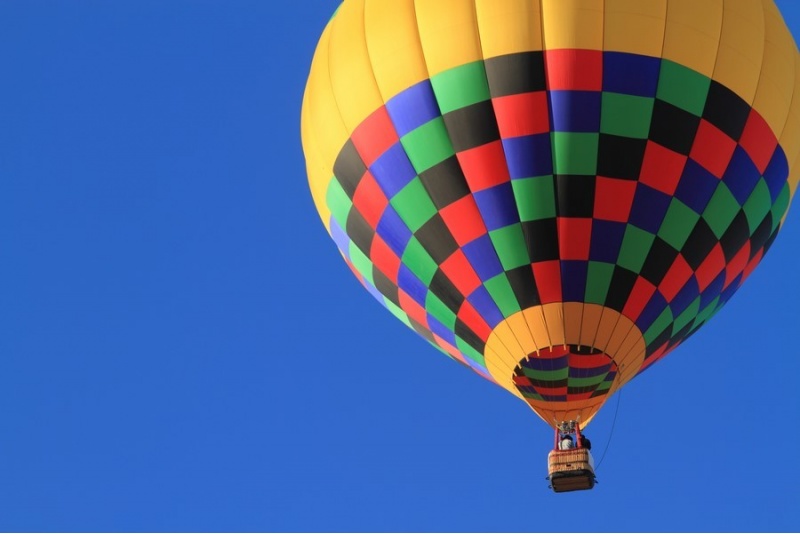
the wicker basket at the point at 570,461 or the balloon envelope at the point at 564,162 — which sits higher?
the balloon envelope at the point at 564,162

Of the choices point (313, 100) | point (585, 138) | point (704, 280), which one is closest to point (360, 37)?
point (313, 100)

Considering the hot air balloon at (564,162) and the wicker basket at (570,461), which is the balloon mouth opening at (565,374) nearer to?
the hot air balloon at (564,162)

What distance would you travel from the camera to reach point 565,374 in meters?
15.2

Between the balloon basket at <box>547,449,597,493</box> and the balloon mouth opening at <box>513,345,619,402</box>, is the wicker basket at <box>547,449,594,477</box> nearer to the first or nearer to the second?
the balloon basket at <box>547,449,597,493</box>

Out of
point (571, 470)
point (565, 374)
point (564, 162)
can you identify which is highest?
point (564, 162)

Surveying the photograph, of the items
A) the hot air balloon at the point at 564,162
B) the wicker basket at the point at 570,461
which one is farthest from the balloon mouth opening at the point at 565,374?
the wicker basket at the point at 570,461

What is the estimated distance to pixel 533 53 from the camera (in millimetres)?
14766

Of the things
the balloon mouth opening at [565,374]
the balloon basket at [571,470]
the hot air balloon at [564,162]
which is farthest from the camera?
the balloon basket at [571,470]

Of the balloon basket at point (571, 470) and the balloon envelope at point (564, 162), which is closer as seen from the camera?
the balloon envelope at point (564, 162)

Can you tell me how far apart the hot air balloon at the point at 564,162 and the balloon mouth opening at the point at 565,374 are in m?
0.02

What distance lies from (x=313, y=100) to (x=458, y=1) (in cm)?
181

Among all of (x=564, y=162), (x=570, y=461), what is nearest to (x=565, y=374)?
(x=570, y=461)

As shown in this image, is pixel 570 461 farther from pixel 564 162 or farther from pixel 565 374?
pixel 564 162

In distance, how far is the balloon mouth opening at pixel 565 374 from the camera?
49.0ft
